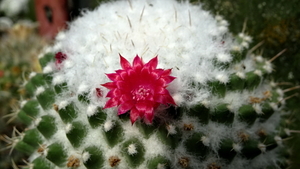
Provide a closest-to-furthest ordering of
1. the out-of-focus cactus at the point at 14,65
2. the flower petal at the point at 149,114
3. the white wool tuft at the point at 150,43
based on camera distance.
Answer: the flower petal at the point at 149,114
the white wool tuft at the point at 150,43
the out-of-focus cactus at the point at 14,65

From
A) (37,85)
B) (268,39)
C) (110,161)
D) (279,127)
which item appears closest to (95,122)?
(110,161)

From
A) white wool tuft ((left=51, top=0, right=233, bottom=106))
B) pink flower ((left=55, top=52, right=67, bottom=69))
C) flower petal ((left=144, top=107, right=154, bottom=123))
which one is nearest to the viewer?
flower petal ((left=144, top=107, right=154, bottom=123))

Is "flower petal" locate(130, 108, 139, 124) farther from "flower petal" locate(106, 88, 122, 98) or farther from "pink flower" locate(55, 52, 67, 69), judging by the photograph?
"pink flower" locate(55, 52, 67, 69)

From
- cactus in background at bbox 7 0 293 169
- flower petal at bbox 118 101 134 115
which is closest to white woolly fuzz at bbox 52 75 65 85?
cactus in background at bbox 7 0 293 169

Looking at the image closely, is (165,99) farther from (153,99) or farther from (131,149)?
(131,149)

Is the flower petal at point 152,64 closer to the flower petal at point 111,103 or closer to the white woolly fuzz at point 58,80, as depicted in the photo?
the flower petal at point 111,103

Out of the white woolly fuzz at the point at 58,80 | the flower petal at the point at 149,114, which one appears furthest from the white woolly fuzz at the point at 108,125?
the white woolly fuzz at the point at 58,80

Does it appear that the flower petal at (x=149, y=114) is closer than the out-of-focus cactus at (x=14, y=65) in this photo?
Yes
